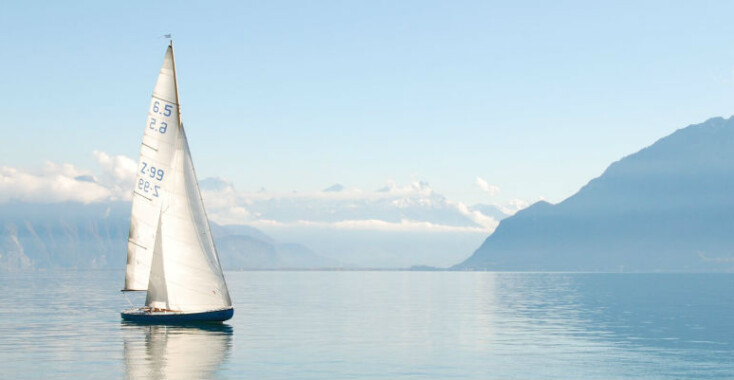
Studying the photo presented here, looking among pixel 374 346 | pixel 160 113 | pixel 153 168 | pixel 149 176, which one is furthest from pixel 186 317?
pixel 374 346

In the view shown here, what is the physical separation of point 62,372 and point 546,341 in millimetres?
38402

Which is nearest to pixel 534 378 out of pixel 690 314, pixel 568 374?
pixel 568 374

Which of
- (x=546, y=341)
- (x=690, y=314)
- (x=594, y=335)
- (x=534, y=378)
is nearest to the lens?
(x=534, y=378)

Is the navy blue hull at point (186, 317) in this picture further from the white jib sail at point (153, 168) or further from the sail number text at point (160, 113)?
the sail number text at point (160, 113)

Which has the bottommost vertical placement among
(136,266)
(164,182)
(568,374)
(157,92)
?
(568,374)

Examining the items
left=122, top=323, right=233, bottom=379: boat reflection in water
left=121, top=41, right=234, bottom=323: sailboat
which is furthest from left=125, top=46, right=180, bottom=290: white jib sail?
left=122, top=323, right=233, bottom=379: boat reflection in water

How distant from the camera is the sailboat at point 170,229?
73500 millimetres

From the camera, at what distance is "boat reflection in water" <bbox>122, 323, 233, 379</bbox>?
169 feet

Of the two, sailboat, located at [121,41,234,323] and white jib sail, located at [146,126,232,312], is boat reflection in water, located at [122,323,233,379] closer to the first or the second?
sailboat, located at [121,41,234,323]

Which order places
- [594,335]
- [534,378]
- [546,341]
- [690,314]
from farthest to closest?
1. [690,314]
2. [594,335]
3. [546,341]
4. [534,378]

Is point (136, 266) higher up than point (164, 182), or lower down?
lower down

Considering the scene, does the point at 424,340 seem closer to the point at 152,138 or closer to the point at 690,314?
the point at 152,138

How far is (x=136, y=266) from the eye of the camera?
250 feet

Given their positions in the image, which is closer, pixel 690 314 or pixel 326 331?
pixel 326 331
